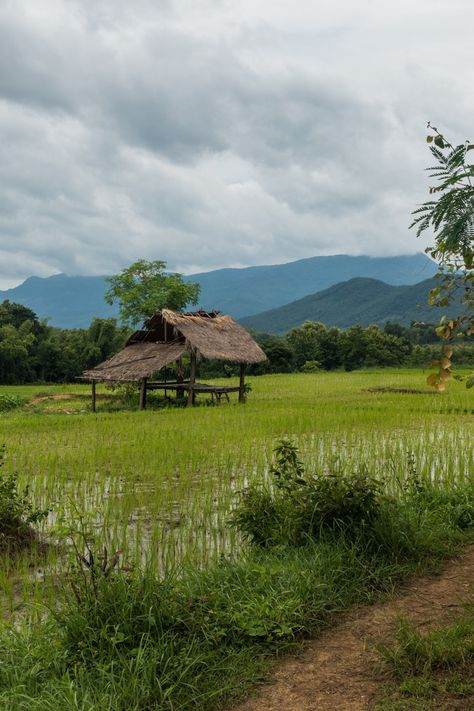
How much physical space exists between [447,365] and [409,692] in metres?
1.41

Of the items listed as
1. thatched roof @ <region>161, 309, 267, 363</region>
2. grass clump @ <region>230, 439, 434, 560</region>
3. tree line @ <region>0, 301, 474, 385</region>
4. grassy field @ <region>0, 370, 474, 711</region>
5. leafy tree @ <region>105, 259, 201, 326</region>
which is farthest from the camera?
tree line @ <region>0, 301, 474, 385</region>

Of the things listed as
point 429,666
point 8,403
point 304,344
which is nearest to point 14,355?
point 8,403

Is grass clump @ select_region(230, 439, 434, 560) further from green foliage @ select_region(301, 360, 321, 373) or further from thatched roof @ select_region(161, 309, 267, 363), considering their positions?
green foliage @ select_region(301, 360, 321, 373)

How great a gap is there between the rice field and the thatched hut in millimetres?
2136

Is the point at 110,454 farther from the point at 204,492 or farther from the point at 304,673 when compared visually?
the point at 304,673

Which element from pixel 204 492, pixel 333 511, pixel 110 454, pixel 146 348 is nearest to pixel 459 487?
pixel 333 511

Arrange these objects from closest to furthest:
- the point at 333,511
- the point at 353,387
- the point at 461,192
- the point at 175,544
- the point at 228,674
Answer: the point at 461,192, the point at 228,674, the point at 333,511, the point at 175,544, the point at 353,387

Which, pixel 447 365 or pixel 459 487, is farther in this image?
pixel 459 487

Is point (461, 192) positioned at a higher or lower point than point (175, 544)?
higher

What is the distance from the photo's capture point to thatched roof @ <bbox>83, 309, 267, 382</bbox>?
1694cm

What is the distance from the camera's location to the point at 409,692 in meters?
2.62

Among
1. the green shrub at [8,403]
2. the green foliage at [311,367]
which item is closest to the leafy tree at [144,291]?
the green foliage at [311,367]

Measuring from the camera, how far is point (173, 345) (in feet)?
→ 58.8

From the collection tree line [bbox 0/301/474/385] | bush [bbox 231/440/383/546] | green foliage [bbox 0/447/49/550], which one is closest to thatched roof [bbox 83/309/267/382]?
green foliage [bbox 0/447/49/550]
